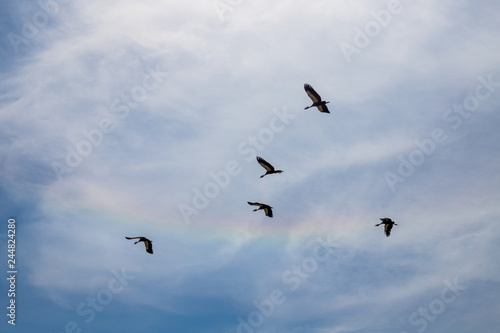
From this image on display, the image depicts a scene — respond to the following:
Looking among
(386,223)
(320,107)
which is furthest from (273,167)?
(386,223)

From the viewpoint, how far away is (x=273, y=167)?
2216 inches

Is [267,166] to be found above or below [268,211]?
above

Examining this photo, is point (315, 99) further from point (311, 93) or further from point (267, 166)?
point (267, 166)

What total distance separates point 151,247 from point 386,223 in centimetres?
2406

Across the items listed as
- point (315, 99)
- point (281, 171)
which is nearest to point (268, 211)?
point (281, 171)

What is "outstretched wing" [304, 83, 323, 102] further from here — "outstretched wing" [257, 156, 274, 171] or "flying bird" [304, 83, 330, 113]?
"outstretched wing" [257, 156, 274, 171]

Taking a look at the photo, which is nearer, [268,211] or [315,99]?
[315,99]

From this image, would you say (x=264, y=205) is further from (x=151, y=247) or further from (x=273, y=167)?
(x=151, y=247)

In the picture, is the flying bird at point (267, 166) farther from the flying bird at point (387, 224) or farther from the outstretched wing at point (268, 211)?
the flying bird at point (387, 224)

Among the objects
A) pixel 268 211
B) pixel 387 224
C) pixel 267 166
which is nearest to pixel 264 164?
pixel 267 166

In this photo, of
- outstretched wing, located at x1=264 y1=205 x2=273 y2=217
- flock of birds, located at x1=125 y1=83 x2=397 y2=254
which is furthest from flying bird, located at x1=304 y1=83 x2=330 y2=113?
outstretched wing, located at x1=264 y1=205 x2=273 y2=217

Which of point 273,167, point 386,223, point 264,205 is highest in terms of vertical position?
point 273,167

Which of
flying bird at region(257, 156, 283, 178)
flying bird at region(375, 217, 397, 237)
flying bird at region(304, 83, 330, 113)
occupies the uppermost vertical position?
flying bird at region(304, 83, 330, 113)

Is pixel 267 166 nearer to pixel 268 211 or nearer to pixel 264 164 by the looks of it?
pixel 264 164
